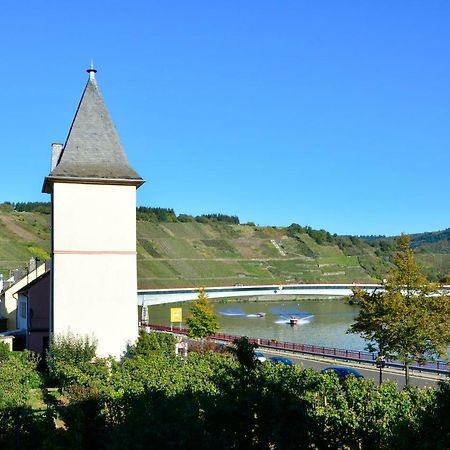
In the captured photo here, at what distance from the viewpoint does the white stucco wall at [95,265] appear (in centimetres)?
2625

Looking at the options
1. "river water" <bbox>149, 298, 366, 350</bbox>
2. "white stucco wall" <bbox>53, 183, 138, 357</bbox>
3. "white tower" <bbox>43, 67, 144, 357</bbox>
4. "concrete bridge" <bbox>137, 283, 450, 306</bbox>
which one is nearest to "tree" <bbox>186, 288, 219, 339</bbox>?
"river water" <bbox>149, 298, 366, 350</bbox>

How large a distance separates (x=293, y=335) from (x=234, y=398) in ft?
163

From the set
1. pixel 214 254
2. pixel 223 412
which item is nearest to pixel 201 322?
pixel 223 412

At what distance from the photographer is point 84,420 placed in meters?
15.4

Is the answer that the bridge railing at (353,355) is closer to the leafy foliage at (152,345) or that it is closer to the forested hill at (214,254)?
the leafy foliage at (152,345)

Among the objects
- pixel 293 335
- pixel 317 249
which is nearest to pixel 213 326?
pixel 293 335

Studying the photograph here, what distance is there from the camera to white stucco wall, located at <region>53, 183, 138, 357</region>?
26.2 metres

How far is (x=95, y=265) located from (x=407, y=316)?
13599 mm

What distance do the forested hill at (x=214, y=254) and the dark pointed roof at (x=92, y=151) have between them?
289ft

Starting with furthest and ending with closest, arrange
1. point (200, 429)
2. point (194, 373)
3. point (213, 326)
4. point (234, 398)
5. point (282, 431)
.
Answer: point (213, 326), point (194, 373), point (234, 398), point (282, 431), point (200, 429)

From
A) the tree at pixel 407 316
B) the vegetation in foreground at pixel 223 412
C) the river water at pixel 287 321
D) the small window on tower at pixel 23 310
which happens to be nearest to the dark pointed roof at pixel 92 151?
the vegetation in foreground at pixel 223 412

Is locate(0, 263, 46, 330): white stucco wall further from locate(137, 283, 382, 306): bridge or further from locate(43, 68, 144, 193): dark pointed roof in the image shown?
locate(137, 283, 382, 306): bridge

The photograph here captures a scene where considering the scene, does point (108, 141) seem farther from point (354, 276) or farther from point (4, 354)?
point (354, 276)

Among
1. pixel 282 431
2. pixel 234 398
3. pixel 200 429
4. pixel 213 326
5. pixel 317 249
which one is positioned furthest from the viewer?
pixel 317 249
